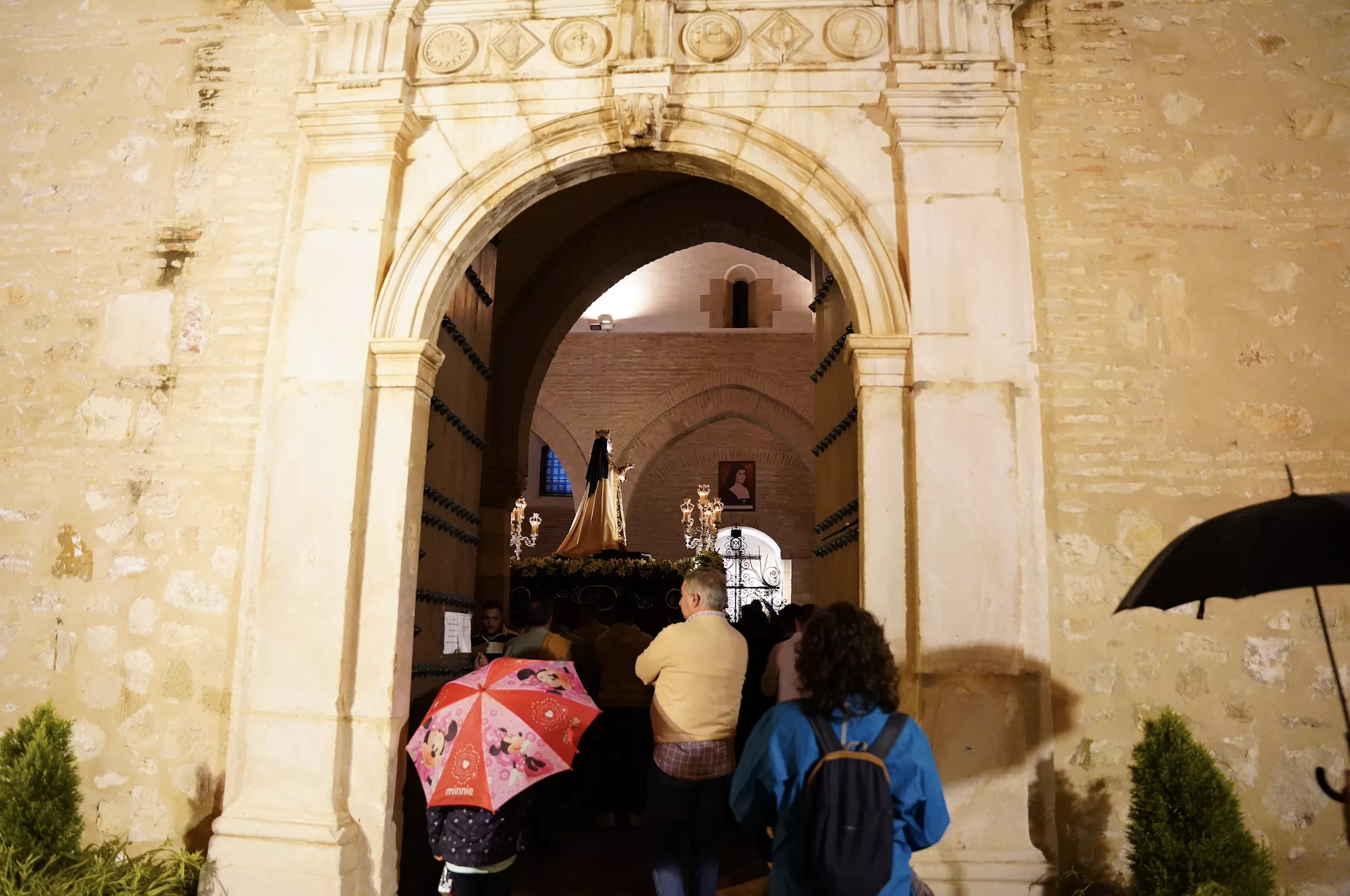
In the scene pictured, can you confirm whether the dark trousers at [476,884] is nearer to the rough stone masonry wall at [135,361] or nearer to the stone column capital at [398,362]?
the rough stone masonry wall at [135,361]

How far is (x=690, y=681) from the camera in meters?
3.75

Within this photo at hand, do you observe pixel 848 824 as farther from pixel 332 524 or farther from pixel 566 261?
pixel 566 261

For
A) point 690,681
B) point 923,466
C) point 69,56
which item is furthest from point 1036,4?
point 69,56

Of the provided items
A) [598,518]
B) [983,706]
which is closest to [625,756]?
[983,706]

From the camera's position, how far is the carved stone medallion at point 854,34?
4852mm

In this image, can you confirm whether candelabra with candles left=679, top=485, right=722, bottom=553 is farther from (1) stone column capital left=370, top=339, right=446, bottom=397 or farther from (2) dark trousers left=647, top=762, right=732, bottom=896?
(2) dark trousers left=647, top=762, right=732, bottom=896

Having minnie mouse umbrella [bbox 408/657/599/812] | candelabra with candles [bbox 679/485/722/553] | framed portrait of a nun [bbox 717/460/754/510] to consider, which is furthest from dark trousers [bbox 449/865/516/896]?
framed portrait of a nun [bbox 717/460/754/510]

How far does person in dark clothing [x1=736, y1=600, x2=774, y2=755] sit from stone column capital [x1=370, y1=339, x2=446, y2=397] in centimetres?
292

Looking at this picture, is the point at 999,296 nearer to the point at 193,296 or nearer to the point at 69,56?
the point at 193,296

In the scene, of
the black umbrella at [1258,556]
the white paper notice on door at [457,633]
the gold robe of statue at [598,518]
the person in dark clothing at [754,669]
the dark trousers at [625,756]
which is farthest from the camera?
the gold robe of statue at [598,518]

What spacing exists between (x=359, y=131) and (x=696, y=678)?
11.1 ft

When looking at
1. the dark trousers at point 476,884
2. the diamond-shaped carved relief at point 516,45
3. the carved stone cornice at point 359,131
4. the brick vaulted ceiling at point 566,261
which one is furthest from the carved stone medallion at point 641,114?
the brick vaulted ceiling at point 566,261

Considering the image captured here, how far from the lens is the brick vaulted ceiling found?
29.0 ft

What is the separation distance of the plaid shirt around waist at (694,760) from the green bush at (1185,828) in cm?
178
